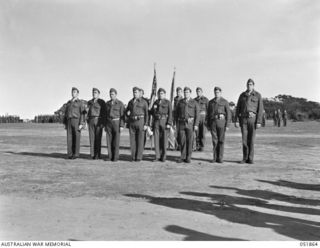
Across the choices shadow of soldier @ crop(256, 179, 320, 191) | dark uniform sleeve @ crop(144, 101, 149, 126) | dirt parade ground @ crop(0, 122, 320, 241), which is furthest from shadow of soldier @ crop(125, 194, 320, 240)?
dark uniform sleeve @ crop(144, 101, 149, 126)

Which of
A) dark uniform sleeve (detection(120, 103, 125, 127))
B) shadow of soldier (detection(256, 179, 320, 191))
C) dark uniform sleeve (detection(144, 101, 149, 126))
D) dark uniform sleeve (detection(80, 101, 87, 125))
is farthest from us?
dark uniform sleeve (detection(80, 101, 87, 125))

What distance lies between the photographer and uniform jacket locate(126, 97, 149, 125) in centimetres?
1246

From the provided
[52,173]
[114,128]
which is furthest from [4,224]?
[114,128]

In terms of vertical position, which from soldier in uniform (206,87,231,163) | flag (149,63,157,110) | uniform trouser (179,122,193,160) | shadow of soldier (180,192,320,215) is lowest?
shadow of soldier (180,192,320,215)

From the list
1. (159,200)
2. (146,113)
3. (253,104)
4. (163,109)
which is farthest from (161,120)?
(159,200)

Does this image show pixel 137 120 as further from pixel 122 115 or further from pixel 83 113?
pixel 83 113

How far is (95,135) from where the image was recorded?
12.9 metres

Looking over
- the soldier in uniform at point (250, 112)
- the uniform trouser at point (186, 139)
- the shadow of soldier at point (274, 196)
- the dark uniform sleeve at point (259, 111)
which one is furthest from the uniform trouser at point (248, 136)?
the shadow of soldier at point (274, 196)

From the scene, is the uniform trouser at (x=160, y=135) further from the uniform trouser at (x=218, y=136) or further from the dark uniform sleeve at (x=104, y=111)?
the dark uniform sleeve at (x=104, y=111)

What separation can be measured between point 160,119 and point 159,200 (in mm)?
5686

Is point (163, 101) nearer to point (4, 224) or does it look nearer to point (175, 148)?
point (175, 148)

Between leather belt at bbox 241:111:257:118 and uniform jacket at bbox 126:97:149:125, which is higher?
uniform jacket at bbox 126:97:149:125

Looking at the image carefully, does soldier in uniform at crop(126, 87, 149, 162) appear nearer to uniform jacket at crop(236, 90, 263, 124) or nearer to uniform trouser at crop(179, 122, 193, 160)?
uniform trouser at crop(179, 122, 193, 160)

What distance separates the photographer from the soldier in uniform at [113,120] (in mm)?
12570
